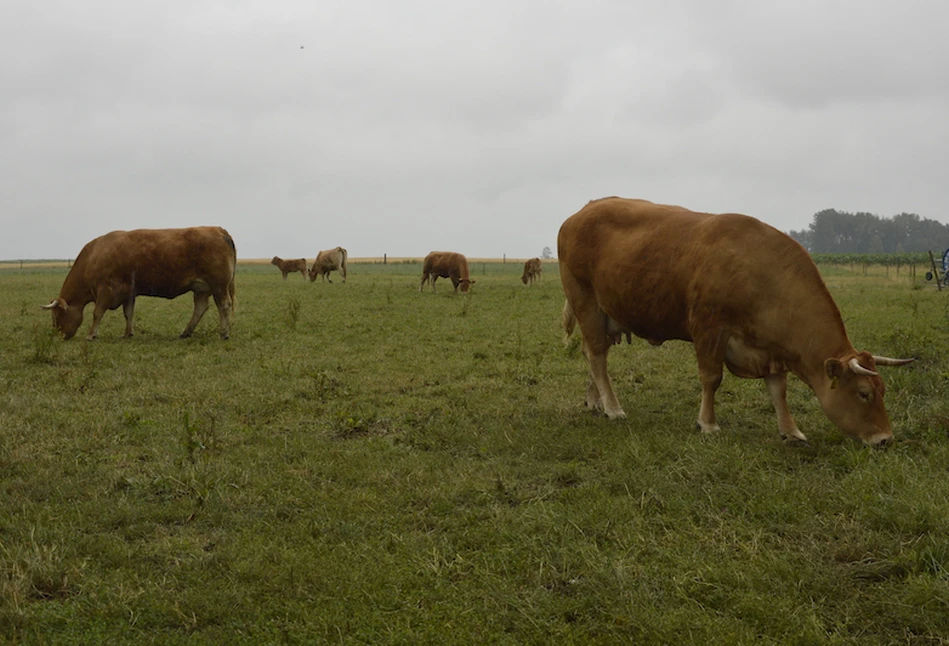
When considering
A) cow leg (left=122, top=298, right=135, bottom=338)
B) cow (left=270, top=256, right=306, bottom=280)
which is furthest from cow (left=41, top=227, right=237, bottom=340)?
cow (left=270, top=256, right=306, bottom=280)

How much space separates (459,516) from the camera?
469 centimetres

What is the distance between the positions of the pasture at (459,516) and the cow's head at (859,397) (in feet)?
0.76

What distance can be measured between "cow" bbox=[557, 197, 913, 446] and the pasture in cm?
48

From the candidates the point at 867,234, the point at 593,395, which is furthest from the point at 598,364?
the point at 867,234

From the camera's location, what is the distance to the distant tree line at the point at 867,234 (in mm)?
125375

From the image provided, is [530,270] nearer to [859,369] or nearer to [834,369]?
[834,369]

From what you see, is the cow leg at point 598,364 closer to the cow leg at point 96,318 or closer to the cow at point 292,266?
the cow leg at point 96,318

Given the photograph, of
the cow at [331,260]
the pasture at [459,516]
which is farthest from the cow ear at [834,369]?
the cow at [331,260]

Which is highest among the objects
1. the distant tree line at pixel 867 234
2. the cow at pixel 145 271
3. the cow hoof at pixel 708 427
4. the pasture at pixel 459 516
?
the distant tree line at pixel 867 234

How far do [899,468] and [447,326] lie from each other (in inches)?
420

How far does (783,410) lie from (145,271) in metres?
11.1

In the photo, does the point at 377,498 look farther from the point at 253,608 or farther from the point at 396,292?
the point at 396,292

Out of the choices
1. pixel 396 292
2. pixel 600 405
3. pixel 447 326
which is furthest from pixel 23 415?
pixel 396 292

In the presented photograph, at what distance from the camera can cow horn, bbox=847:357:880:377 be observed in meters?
5.24
